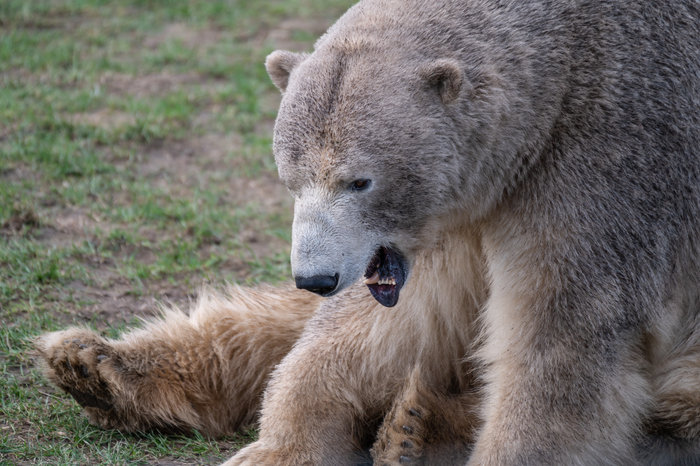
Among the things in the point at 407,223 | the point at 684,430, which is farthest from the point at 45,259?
the point at 684,430

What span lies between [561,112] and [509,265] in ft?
2.13

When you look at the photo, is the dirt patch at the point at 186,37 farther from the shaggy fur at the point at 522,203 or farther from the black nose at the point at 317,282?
the black nose at the point at 317,282

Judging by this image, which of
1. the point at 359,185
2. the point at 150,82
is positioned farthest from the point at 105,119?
the point at 359,185

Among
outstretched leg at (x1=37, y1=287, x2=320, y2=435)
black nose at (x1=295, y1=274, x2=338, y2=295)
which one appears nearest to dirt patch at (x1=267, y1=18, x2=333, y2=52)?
outstretched leg at (x1=37, y1=287, x2=320, y2=435)

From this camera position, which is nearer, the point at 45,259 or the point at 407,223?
the point at 407,223

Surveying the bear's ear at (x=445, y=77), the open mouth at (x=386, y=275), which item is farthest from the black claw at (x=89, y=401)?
the bear's ear at (x=445, y=77)

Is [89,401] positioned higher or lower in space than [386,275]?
lower

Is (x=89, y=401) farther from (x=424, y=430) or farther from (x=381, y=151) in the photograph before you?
(x=381, y=151)

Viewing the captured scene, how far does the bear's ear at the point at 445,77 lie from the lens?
121 inches

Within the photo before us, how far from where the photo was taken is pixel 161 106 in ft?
24.2

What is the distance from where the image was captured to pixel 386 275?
3375mm


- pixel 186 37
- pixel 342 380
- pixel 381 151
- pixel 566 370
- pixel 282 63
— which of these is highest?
pixel 282 63

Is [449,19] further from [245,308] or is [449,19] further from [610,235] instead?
[245,308]

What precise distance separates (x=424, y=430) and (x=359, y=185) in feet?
3.70
